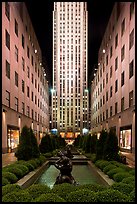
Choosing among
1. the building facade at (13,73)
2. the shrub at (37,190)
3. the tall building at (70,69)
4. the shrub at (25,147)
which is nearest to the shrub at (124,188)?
the shrub at (37,190)

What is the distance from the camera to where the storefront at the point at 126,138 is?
37.7 meters

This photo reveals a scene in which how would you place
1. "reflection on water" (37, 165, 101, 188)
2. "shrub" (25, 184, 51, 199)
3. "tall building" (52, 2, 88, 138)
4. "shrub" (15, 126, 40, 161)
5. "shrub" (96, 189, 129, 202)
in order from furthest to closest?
"tall building" (52, 2, 88, 138) → "shrub" (15, 126, 40, 161) → "reflection on water" (37, 165, 101, 188) → "shrub" (25, 184, 51, 199) → "shrub" (96, 189, 129, 202)

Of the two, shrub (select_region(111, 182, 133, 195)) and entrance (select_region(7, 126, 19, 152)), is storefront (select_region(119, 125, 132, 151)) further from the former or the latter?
shrub (select_region(111, 182, 133, 195))

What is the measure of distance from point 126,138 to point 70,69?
116242 millimetres

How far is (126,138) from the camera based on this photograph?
4028 centimetres

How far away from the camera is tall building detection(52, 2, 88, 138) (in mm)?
151000

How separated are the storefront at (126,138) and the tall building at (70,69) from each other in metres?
109

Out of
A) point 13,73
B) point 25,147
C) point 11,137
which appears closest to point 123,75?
point 13,73

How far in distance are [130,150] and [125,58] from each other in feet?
42.1

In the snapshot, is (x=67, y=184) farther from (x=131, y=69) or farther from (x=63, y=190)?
(x=131, y=69)

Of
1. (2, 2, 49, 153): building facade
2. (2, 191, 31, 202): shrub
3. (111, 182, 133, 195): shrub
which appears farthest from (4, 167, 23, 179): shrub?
(2, 2, 49, 153): building facade

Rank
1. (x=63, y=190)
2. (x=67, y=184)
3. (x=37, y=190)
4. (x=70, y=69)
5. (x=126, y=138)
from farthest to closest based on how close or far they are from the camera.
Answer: (x=70, y=69), (x=126, y=138), (x=67, y=184), (x=37, y=190), (x=63, y=190)

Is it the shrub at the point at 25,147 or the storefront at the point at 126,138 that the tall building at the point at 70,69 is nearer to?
the storefront at the point at 126,138

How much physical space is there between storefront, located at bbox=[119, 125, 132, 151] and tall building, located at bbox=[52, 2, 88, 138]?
109m
